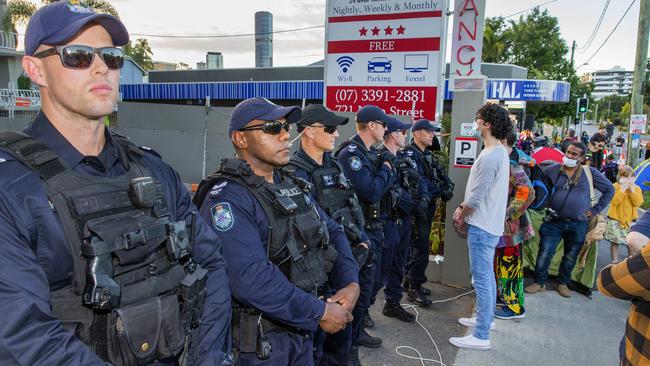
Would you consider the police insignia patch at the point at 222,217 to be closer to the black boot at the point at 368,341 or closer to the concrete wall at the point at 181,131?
the black boot at the point at 368,341

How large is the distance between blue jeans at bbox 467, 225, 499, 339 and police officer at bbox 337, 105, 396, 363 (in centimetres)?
81

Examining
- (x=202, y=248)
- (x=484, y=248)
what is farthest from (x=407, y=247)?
(x=202, y=248)

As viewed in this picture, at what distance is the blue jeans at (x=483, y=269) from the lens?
3809mm

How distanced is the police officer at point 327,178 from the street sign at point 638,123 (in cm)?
1201

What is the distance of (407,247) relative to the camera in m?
4.56

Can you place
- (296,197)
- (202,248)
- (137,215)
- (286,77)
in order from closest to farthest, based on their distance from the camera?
(137,215), (202,248), (296,197), (286,77)

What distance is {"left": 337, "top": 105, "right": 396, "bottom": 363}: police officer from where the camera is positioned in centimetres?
354

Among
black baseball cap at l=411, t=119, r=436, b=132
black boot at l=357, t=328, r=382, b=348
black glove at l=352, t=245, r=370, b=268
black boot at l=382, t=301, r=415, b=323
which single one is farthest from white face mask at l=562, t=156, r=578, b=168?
black glove at l=352, t=245, r=370, b=268

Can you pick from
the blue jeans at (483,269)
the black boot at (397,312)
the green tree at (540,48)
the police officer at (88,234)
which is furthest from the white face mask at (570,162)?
the green tree at (540,48)

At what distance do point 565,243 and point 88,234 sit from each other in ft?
18.1

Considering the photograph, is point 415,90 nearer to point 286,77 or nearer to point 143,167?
point 143,167

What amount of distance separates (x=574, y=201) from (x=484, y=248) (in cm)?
197

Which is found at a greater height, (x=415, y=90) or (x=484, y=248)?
(x=415, y=90)

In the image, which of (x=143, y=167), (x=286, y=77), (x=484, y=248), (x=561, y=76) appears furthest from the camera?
(x=561, y=76)
